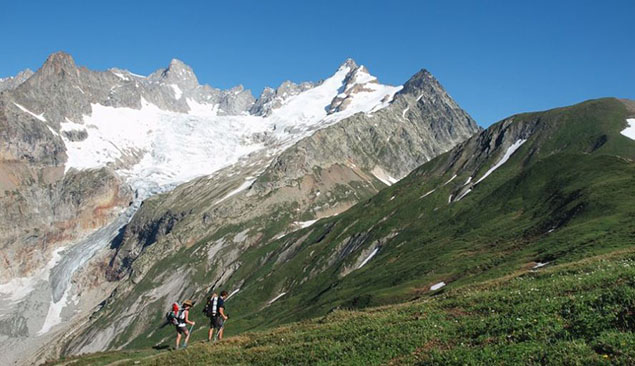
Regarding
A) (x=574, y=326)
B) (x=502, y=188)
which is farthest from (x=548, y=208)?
(x=574, y=326)

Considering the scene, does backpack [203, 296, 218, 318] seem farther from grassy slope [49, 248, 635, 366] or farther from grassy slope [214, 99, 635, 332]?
grassy slope [214, 99, 635, 332]

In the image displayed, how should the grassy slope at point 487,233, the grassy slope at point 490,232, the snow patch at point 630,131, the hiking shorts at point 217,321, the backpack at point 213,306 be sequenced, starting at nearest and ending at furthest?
the backpack at point 213,306
the hiking shorts at point 217,321
the grassy slope at point 487,233
the grassy slope at point 490,232
the snow patch at point 630,131

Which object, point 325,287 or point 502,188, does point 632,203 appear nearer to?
point 502,188

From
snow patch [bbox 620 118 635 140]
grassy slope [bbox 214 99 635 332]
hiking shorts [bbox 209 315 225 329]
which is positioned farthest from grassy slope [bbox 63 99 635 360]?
hiking shorts [bbox 209 315 225 329]

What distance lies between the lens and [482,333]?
23938 millimetres

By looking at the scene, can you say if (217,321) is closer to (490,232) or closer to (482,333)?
(482,333)

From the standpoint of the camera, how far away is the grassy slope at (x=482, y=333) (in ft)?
64.7

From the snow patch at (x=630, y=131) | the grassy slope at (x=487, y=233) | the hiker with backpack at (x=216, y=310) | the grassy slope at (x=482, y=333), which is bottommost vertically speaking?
the grassy slope at (x=482, y=333)

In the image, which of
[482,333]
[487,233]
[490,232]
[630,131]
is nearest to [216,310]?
[482,333]

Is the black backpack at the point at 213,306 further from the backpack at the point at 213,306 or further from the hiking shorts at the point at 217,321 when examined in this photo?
the hiking shorts at the point at 217,321

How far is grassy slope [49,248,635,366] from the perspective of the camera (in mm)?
19719

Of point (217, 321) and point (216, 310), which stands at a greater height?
point (216, 310)

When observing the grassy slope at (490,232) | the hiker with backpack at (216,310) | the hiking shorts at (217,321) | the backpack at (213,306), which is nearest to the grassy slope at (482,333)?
the hiking shorts at (217,321)

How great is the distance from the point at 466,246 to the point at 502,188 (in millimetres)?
48342
